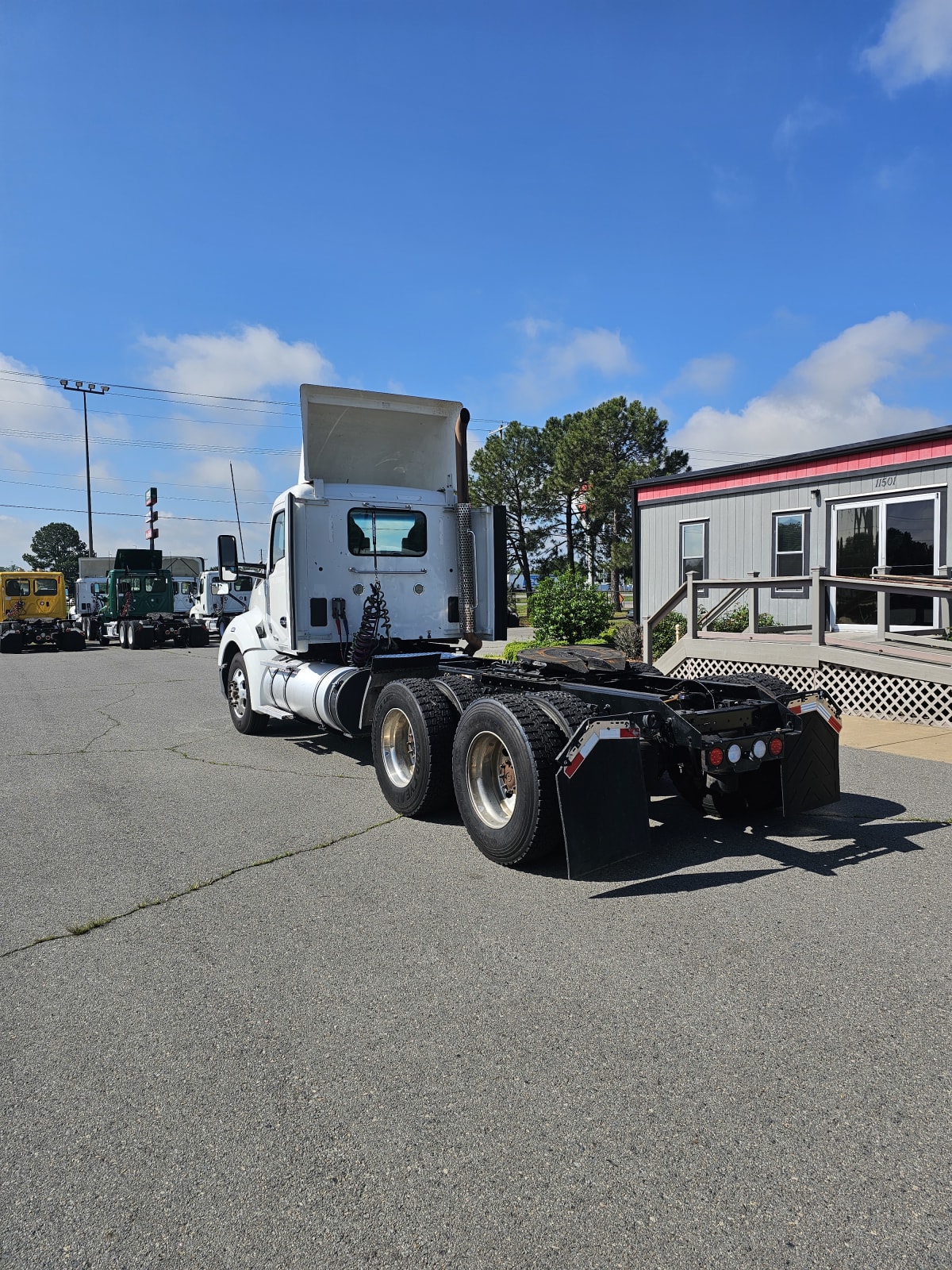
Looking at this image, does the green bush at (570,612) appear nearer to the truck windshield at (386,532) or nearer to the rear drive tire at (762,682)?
the truck windshield at (386,532)

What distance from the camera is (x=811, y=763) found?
5.89 m

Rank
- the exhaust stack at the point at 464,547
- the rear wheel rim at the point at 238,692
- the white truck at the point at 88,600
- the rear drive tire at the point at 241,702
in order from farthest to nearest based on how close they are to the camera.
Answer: the white truck at the point at 88,600 < the rear wheel rim at the point at 238,692 < the rear drive tire at the point at 241,702 < the exhaust stack at the point at 464,547

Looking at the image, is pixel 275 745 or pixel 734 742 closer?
pixel 734 742

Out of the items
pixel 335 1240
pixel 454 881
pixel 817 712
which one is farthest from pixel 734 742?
pixel 335 1240

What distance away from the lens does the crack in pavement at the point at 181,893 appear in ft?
14.2

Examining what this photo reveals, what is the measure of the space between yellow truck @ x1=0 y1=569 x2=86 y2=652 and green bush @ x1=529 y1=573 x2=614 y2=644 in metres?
19.4

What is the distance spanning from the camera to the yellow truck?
2827cm

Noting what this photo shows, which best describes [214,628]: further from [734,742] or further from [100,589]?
[734,742]

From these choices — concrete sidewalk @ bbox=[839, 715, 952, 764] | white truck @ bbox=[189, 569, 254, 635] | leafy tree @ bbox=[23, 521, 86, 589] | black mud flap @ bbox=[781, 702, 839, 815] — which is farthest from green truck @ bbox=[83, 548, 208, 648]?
leafy tree @ bbox=[23, 521, 86, 589]

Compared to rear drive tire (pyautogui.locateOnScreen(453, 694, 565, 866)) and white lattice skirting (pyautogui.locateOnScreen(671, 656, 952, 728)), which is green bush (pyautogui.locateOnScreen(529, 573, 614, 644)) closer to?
white lattice skirting (pyautogui.locateOnScreen(671, 656, 952, 728))

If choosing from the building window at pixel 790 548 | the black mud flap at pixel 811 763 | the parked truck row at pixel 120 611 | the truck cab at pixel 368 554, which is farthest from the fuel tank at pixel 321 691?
the parked truck row at pixel 120 611

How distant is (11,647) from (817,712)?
1103 inches

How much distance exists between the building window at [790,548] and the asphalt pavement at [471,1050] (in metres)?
10.7

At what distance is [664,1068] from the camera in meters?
3.08
